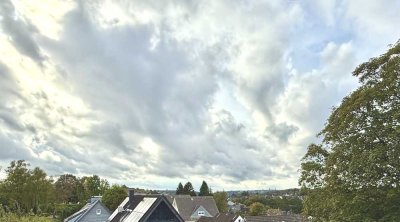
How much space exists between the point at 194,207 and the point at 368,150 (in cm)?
7726

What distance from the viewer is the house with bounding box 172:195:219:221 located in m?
91.1

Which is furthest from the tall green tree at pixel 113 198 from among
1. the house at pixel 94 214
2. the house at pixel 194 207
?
the house at pixel 94 214

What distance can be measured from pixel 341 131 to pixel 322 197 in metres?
4.27

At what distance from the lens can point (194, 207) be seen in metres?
92.7

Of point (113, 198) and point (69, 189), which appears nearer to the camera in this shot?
point (113, 198)

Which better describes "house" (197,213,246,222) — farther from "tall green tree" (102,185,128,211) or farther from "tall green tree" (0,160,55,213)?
"tall green tree" (0,160,55,213)

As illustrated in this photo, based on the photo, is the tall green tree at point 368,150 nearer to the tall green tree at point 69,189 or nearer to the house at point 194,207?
the house at point 194,207

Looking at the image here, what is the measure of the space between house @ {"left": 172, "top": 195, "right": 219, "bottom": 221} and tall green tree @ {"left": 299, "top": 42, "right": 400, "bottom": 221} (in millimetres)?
72246

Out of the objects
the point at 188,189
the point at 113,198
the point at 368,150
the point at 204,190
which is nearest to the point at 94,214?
the point at 113,198

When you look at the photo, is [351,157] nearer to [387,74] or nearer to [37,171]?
[387,74]

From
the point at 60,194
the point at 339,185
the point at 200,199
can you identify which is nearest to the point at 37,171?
the point at 60,194

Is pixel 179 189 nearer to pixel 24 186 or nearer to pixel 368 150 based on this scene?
pixel 24 186

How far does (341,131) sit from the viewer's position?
2045cm

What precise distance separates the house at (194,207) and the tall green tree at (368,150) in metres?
72.2
